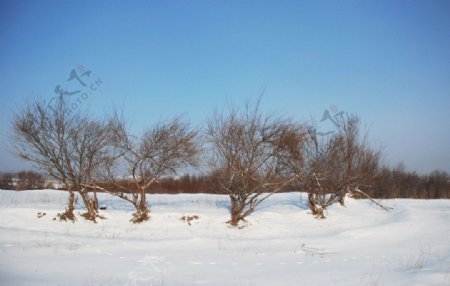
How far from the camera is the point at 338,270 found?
7957mm

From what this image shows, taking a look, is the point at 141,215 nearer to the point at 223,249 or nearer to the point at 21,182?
the point at 223,249

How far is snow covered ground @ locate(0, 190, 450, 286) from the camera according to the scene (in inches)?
276

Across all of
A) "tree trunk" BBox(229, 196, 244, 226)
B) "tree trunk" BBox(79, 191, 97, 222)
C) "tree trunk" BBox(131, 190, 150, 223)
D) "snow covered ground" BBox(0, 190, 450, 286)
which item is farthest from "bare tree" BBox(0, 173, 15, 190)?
"tree trunk" BBox(229, 196, 244, 226)

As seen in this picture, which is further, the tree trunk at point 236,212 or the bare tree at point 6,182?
the bare tree at point 6,182

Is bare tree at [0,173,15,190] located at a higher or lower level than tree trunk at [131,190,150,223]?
higher

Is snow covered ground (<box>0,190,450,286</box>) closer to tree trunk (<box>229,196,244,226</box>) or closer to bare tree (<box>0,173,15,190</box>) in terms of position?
tree trunk (<box>229,196,244,226</box>)

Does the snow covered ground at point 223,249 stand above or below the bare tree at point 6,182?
below

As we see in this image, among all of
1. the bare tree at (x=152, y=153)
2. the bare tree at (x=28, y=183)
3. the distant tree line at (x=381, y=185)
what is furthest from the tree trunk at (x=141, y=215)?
the bare tree at (x=28, y=183)

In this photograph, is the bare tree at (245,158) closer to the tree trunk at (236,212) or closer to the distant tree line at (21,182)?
the tree trunk at (236,212)

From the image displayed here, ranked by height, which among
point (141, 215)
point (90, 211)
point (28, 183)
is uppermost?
point (28, 183)

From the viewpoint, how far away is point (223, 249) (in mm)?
10531

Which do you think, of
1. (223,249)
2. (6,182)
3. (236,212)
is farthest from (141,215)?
(6,182)

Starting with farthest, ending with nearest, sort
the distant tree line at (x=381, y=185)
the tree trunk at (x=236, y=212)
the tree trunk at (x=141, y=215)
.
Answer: the distant tree line at (x=381, y=185), the tree trunk at (x=236, y=212), the tree trunk at (x=141, y=215)

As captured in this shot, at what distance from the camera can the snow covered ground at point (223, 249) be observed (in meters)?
7.02
